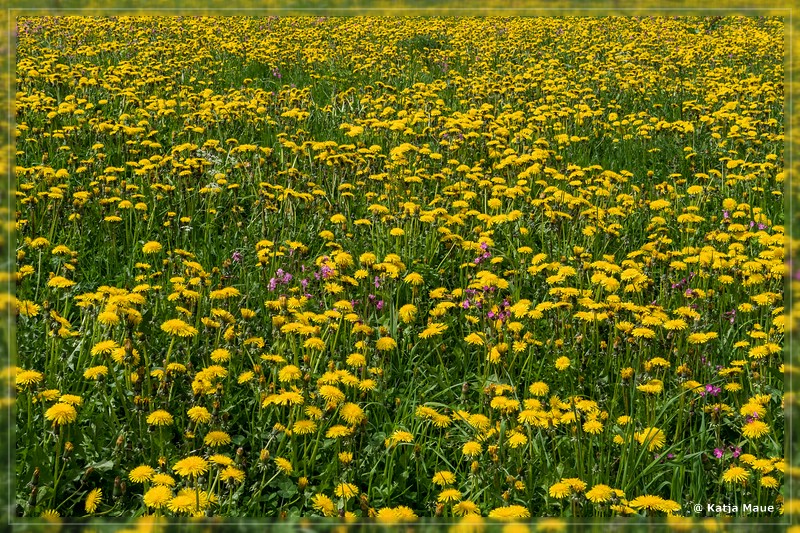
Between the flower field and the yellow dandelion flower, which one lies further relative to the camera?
the flower field

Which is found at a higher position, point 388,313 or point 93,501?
point 388,313

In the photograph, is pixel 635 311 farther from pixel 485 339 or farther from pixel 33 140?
pixel 33 140

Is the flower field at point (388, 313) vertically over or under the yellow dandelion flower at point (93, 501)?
over

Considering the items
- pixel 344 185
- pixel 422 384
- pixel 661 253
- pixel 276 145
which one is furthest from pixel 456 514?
pixel 276 145

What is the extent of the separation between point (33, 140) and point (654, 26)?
9.85 m

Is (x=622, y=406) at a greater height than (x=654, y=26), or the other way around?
(x=654, y=26)

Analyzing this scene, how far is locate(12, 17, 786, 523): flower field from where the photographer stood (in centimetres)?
234

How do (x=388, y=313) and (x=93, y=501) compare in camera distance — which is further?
(x=388, y=313)

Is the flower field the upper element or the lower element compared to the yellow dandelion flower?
upper

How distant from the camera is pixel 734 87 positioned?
7.14m

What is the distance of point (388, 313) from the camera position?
11.7ft

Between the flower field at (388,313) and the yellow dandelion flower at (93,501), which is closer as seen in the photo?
the yellow dandelion flower at (93,501)

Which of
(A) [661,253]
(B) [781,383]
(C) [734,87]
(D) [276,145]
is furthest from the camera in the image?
(C) [734,87]

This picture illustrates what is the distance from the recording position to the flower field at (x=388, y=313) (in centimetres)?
234
